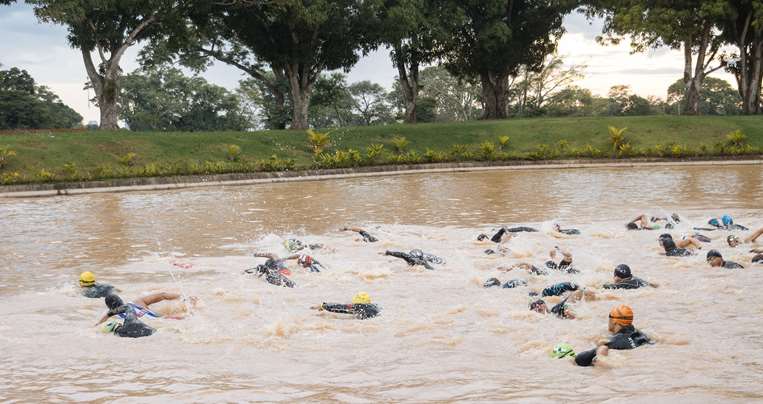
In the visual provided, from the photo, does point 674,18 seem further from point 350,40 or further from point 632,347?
point 632,347

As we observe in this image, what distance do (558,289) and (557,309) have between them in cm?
94

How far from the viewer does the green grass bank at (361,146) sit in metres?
32.5

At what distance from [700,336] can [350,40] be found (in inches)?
1574

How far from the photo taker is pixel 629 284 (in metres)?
11.5

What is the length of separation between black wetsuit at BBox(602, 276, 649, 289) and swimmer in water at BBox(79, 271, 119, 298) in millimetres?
7299

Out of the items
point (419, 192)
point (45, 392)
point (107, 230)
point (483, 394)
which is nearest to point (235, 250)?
point (107, 230)

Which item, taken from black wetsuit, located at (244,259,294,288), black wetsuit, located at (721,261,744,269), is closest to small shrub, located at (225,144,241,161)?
black wetsuit, located at (244,259,294,288)

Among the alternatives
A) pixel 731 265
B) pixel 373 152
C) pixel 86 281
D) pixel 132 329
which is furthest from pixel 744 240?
pixel 373 152

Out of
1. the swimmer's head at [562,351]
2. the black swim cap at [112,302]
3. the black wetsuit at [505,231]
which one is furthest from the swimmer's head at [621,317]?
the black swim cap at [112,302]

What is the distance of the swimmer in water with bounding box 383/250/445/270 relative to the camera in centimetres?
1336

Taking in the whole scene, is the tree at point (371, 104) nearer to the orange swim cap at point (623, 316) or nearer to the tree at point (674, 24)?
the tree at point (674, 24)

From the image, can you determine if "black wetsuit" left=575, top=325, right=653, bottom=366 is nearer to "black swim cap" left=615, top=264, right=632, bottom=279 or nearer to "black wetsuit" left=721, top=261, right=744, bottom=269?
"black swim cap" left=615, top=264, right=632, bottom=279

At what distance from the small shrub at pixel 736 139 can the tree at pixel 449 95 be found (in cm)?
4335

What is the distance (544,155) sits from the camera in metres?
36.7
